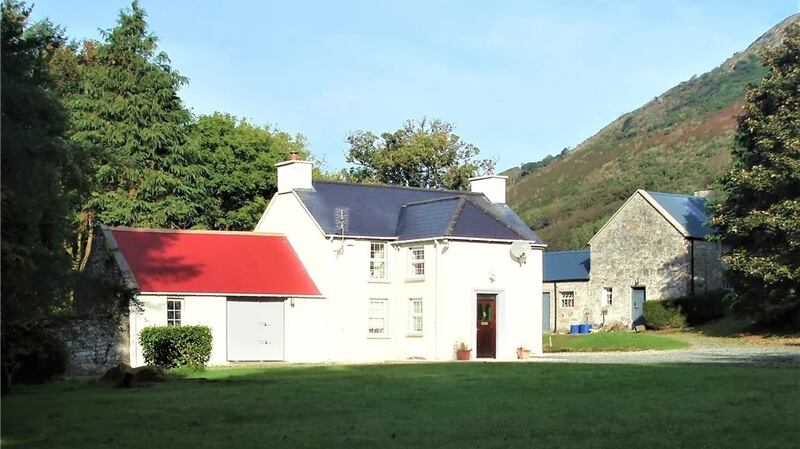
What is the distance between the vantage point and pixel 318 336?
4234 cm

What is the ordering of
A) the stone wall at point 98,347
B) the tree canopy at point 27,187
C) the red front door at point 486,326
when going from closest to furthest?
the tree canopy at point 27,187, the stone wall at point 98,347, the red front door at point 486,326

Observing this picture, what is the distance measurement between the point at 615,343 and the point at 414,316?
7.99 m

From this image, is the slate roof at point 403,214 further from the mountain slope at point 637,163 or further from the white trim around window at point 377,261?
the mountain slope at point 637,163

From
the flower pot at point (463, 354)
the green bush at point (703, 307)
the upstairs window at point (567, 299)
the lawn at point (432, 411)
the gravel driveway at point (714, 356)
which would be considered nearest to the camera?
the lawn at point (432, 411)

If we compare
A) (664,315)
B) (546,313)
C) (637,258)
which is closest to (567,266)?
(546,313)

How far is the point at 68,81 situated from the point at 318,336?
17675 millimetres

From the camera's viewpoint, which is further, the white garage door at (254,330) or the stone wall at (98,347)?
the white garage door at (254,330)

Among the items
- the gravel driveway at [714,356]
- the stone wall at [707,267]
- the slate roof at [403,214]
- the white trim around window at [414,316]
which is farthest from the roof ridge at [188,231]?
the stone wall at [707,267]

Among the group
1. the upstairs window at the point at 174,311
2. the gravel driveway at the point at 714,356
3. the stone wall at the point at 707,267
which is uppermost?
the stone wall at the point at 707,267

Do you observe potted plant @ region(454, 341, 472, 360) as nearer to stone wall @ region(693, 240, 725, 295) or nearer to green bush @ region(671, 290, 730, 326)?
green bush @ region(671, 290, 730, 326)

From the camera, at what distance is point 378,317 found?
1730 inches

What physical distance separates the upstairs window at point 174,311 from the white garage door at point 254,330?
1991mm

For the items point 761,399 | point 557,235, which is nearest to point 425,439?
point 761,399

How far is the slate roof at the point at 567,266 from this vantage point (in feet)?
205
